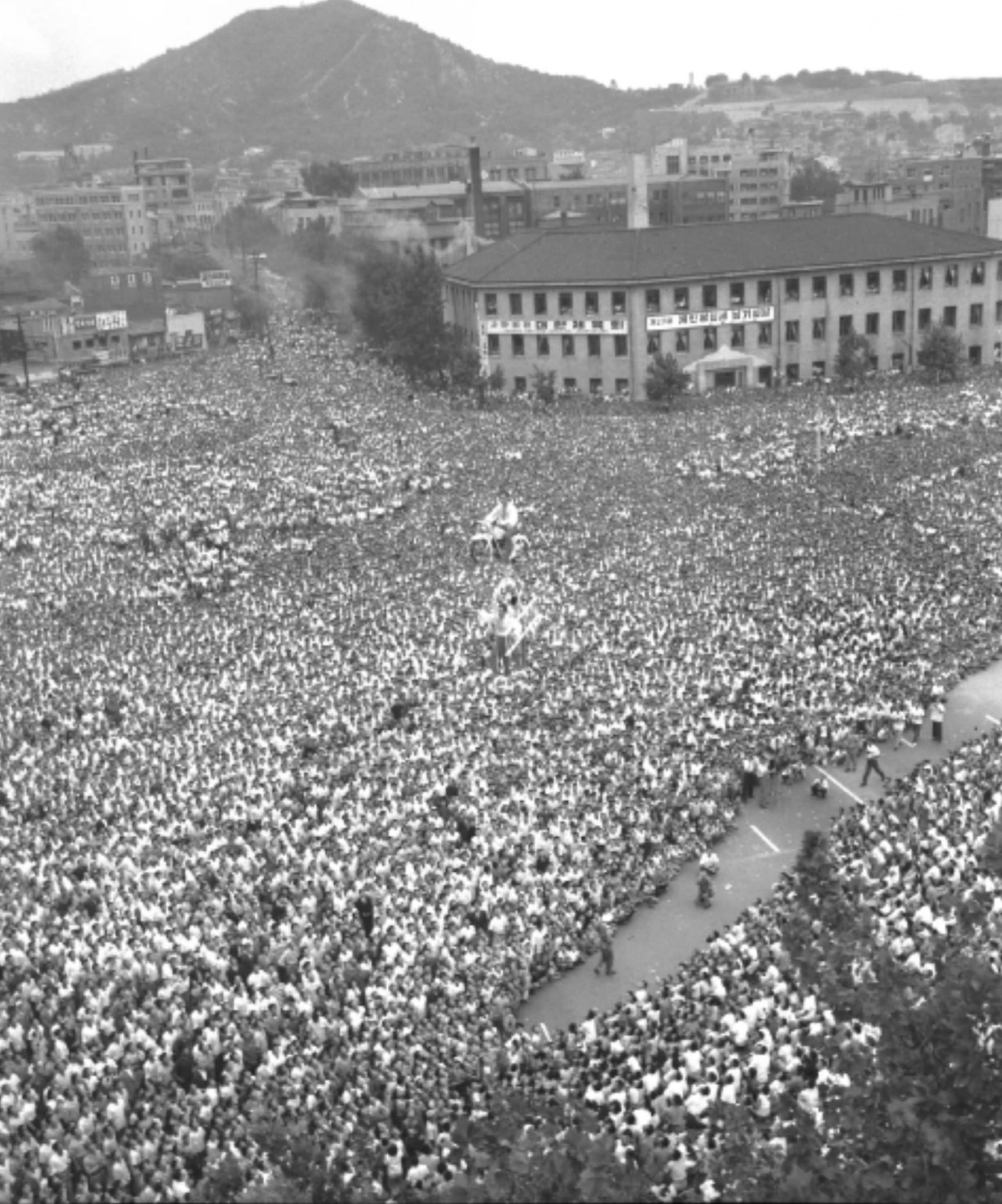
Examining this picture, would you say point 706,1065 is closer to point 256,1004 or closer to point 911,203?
point 256,1004

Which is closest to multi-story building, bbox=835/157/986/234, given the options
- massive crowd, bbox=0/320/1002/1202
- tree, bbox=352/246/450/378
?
tree, bbox=352/246/450/378

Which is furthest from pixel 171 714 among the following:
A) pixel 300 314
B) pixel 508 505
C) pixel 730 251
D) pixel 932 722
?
pixel 300 314

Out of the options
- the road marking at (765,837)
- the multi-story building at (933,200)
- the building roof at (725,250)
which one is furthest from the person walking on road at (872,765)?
the multi-story building at (933,200)

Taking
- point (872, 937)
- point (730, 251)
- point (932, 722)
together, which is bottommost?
point (932, 722)

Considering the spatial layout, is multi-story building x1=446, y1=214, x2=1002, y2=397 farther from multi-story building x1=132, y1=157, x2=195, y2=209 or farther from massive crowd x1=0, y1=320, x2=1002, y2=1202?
multi-story building x1=132, y1=157, x2=195, y2=209

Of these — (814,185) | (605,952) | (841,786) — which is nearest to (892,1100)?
(605,952)

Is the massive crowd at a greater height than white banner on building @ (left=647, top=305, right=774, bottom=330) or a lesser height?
lesser
